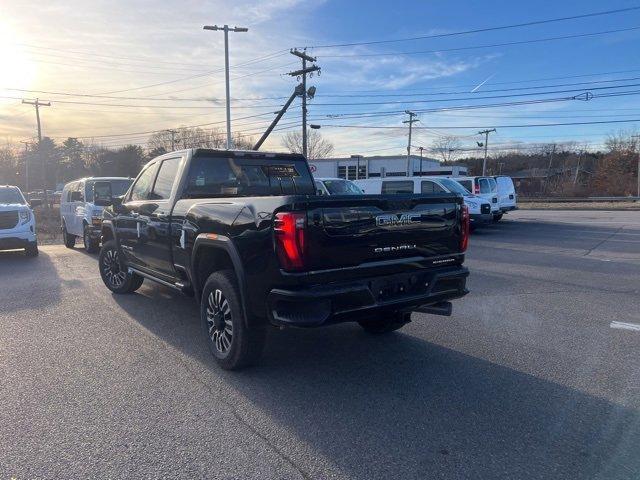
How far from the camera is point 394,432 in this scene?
3428 mm

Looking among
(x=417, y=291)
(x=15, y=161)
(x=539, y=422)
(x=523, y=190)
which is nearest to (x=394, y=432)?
(x=539, y=422)

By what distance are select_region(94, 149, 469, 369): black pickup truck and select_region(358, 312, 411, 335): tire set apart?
0.04 ft

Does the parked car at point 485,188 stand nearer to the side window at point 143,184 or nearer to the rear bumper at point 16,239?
the rear bumper at point 16,239

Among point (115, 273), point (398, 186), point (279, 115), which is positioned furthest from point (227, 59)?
point (115, 273)

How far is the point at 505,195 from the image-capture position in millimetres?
21484

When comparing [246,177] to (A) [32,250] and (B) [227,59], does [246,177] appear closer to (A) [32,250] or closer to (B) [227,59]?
(A) [32,250]

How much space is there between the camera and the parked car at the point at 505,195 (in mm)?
21062

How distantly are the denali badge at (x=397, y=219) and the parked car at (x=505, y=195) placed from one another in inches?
697

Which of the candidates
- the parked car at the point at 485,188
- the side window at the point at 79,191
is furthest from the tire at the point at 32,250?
the parked car at the point at 485,188

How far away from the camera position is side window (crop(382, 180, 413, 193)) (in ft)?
61.5

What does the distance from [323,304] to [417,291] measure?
1018mm

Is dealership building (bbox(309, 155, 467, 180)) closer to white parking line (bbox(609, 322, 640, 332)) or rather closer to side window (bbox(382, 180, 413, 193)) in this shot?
side window (bbox(382, 180, 413, 193))

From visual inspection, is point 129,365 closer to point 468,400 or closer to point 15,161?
point 468,400

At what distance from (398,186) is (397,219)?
1534 centimetres
